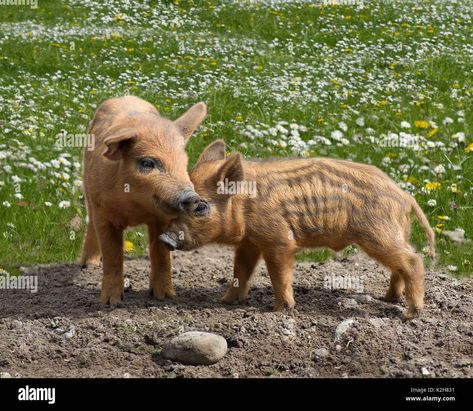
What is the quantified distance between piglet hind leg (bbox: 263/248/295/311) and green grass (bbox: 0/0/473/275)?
190 cm

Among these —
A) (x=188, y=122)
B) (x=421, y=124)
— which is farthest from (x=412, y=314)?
(x=421, y=124)

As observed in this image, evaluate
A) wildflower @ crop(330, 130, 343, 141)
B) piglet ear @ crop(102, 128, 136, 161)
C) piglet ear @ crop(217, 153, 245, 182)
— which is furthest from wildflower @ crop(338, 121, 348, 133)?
piglet ear @ crop(102, 128, 136, 161)

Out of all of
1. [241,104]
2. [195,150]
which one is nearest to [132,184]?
[195,150]

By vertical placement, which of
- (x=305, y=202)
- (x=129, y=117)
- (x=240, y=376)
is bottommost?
(x=240, y=376)

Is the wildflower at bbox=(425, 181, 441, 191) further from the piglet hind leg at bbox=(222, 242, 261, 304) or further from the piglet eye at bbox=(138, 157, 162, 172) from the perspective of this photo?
the piglet eye at bbox=(138, 157, 162, 172)

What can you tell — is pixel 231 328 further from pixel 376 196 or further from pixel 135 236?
pixel 135 236

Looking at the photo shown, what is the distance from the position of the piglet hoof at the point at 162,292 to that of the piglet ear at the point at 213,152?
1118mm

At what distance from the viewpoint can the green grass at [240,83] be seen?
9.06 meters

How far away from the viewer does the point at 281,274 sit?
629cm

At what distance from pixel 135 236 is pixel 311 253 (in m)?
1.86

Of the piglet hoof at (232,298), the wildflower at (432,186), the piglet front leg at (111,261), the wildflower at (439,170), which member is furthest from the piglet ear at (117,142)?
the wildflower at (439,170)

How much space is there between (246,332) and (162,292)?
3.47 ft

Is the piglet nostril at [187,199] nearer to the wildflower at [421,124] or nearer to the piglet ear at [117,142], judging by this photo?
the piglet ear at [117,142]

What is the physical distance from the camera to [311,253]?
27.5 ft
